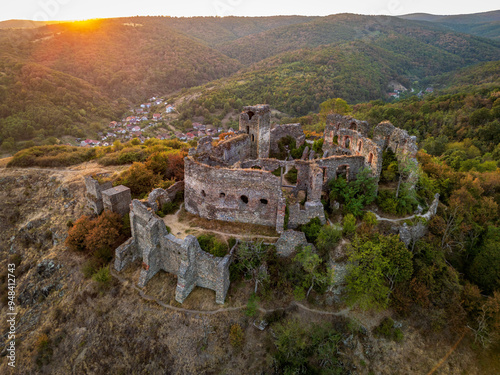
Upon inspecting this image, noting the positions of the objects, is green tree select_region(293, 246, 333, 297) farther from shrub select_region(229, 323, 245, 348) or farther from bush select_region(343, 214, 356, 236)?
shrub select_region(229, 323, 245, 348)

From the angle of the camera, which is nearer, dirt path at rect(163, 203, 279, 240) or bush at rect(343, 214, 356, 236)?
bush at rect(343, 214, 356, 236)

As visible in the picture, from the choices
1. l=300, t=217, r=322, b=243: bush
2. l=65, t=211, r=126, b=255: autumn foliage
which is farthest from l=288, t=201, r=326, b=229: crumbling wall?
l=65, t=211, r=126, b=255: autumn foliage

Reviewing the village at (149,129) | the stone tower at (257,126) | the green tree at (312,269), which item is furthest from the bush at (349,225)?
the village at (149,129)

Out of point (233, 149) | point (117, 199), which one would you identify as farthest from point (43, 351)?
point (233, 149)

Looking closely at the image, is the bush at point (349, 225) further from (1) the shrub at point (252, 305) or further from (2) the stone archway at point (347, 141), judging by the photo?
(2) the stone archway at point (347, 141)

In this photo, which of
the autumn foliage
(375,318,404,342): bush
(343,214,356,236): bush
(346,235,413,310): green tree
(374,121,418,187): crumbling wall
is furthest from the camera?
(374,121,418,187): crumbling wall

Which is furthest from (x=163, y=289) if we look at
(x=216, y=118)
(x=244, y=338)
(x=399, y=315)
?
(x=216, y=118)

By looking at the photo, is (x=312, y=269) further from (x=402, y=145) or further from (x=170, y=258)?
(x=402, y=145)
